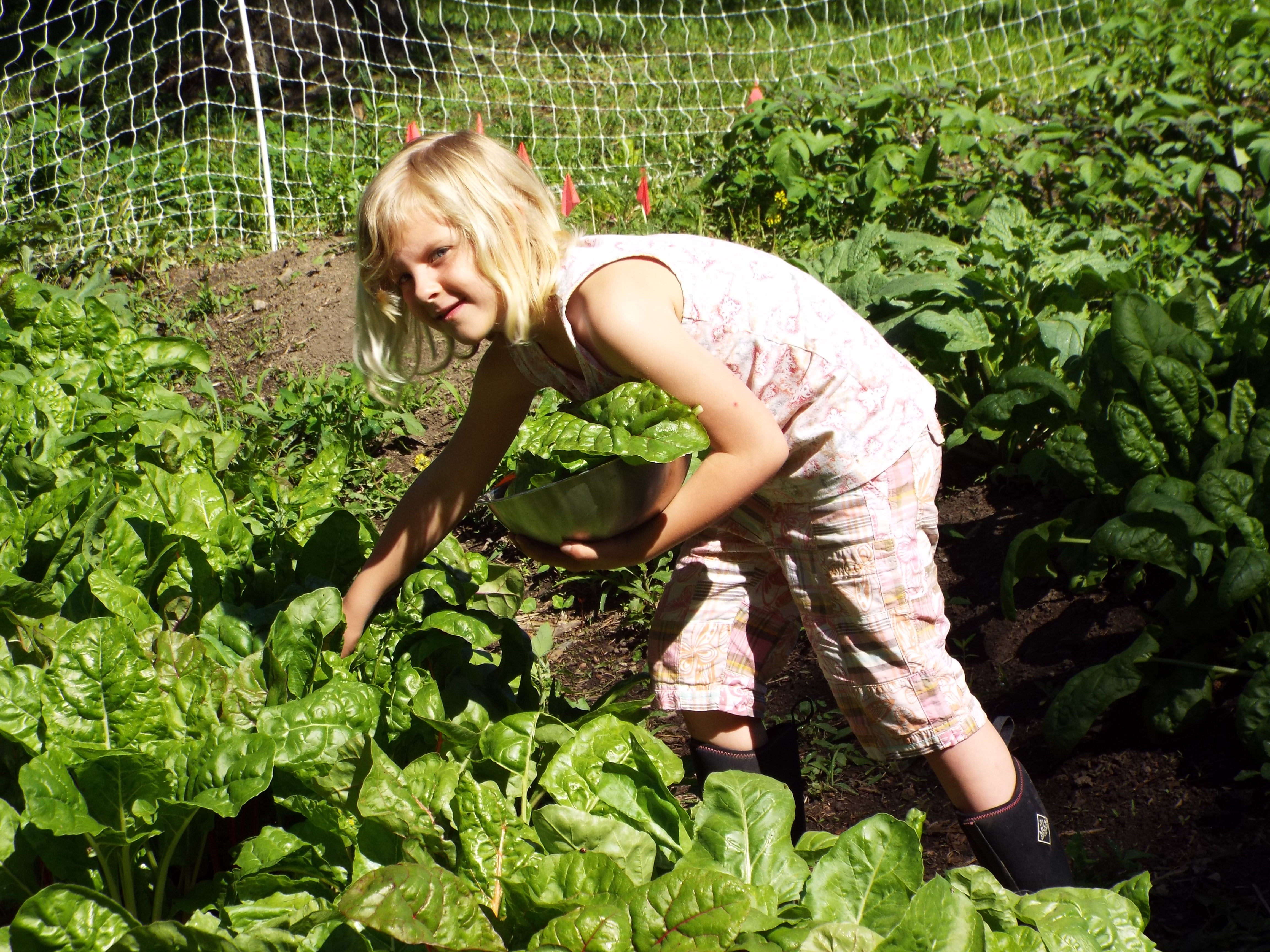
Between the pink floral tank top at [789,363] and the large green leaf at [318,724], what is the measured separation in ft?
2.15

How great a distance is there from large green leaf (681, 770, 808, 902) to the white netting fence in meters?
5.05

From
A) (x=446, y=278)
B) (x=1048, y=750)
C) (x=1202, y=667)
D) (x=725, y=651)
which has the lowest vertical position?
(x=1048, y=750)

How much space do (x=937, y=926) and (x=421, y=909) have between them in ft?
1.57

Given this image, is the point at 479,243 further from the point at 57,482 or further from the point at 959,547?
the point at 959,547

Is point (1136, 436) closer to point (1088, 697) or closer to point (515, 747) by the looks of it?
point (1088, 697)

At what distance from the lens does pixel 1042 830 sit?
79.3 inches

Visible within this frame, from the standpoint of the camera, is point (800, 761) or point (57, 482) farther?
point (800, 761)

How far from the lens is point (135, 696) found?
145 centimetres

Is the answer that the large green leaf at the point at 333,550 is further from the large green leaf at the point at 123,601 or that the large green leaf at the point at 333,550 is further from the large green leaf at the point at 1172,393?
the large green leaf at the point at 1172,393

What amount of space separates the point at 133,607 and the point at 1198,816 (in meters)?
1.98

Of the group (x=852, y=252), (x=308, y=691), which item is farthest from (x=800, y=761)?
(x=852, y=252)

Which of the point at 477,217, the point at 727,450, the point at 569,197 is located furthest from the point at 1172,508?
the point at 569,197

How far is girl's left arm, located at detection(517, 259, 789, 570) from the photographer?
5.55 feet

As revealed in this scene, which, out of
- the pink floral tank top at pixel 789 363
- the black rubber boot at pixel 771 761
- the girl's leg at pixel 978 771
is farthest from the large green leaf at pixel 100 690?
the girl's leg at pixel 978 771
